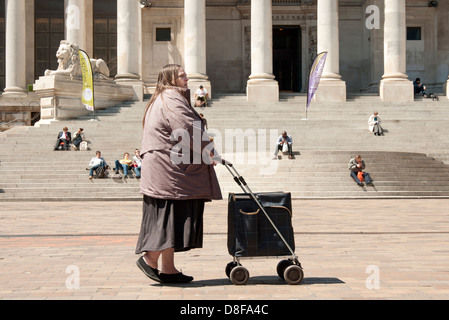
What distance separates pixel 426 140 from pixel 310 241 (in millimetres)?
21567

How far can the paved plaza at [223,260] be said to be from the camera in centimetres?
652

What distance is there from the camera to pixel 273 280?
7230mm

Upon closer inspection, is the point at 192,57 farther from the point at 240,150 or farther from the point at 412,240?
the point at 412,240

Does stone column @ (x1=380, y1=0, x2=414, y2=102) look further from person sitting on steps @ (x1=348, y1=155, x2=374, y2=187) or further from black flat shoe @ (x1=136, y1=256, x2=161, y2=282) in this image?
black flat shoe @ (x1=136, y1=256, x2=161, y2=282)

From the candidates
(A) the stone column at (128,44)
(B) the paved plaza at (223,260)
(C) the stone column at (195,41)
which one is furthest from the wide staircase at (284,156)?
(B) the paved plaza at (223,260)

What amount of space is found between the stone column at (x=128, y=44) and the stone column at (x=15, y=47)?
7.67 m

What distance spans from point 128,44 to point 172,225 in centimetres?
3402

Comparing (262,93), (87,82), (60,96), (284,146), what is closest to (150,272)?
(284,146)

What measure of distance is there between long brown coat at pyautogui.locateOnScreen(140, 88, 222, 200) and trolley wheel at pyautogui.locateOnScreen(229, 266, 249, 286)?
30.7 inches

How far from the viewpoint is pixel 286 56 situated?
49438 millimetres

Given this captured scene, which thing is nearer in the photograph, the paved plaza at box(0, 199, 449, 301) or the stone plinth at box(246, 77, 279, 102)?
the paved plaza at box(0, 199, 449, 301)

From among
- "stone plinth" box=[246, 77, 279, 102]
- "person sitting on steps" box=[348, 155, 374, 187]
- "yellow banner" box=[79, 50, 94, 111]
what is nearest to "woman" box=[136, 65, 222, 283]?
"person sitting on steps" box=[348, 155, 374, 187]

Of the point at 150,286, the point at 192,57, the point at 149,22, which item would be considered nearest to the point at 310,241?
the point at 150,286

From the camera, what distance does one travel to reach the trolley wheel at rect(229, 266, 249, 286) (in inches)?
268
